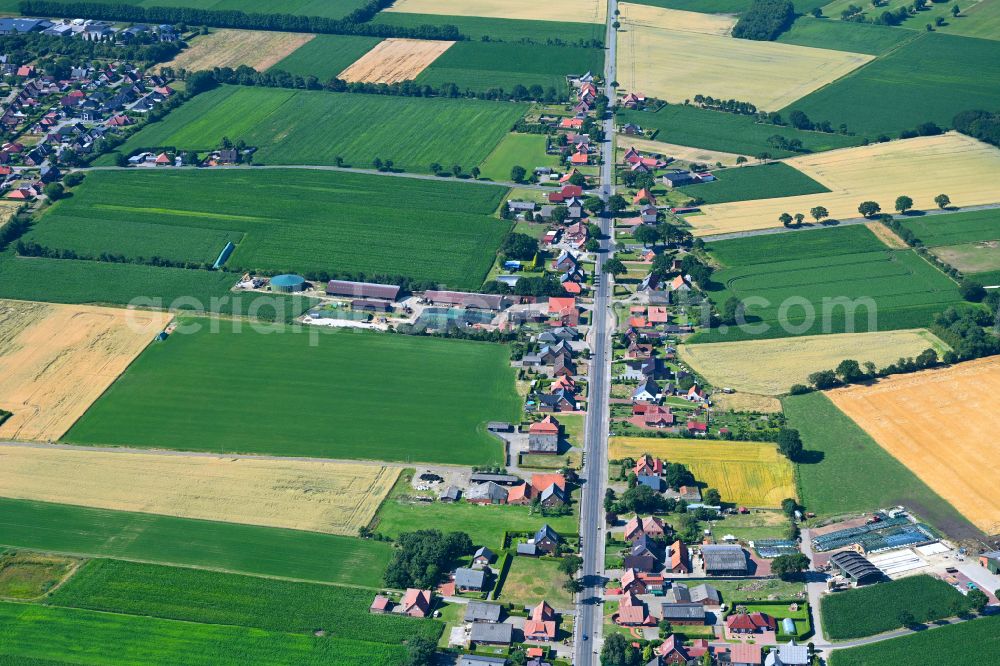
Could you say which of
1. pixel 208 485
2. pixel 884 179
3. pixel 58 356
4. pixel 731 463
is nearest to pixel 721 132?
pixel 884 179

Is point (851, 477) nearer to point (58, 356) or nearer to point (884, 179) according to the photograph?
point (884, 179)

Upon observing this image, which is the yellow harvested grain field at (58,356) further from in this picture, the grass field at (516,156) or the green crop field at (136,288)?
the grass field at (516,156)

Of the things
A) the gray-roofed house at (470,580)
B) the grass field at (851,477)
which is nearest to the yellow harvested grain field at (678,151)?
the grass field at (851,477)

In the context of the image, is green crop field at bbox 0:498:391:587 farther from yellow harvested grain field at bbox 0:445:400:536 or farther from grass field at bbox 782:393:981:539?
grass field at bbox 782:393:981:539

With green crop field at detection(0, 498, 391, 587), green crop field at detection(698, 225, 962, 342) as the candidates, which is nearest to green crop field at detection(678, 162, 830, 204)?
green crop field at detection(698, 225, 962, 342)

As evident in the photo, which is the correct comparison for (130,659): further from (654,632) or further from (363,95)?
(363,95)
